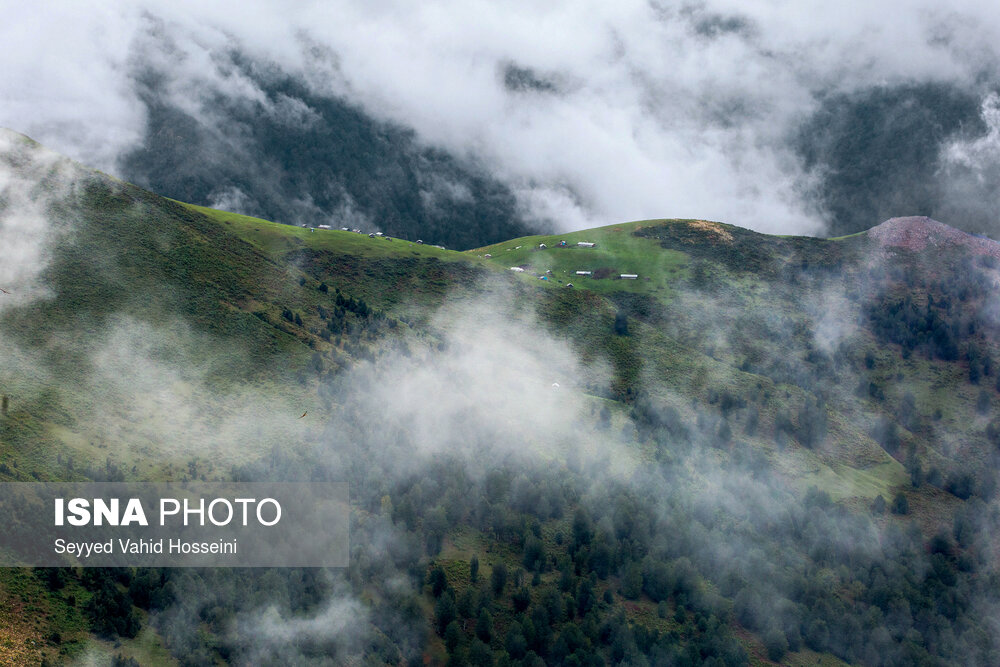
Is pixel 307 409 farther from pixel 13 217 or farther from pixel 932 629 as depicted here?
pixel 932 629

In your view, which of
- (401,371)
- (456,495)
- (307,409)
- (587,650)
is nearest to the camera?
(587,650)

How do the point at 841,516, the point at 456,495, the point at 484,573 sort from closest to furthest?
the point at 484,573 < the point at 456,495 < the point at 841,516

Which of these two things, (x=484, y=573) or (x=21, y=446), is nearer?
(x=21, y=446)

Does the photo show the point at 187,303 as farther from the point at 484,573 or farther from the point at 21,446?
the point at 484,573

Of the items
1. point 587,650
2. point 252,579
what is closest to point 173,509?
point 252,579

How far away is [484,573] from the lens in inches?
5536

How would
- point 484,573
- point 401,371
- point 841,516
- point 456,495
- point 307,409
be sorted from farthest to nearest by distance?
point 401,371 → point 841,516 → point 307,409 → point 456,495 → point 484,573

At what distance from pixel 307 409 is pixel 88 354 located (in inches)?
1737

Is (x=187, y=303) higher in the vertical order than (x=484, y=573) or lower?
higher

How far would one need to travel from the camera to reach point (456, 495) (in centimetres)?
15450

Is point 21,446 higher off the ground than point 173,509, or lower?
higher

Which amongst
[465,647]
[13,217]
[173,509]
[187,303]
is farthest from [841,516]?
[13,217]

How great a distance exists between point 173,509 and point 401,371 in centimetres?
7911

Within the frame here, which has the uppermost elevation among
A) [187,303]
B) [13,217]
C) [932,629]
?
[13,217]
